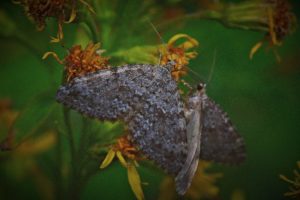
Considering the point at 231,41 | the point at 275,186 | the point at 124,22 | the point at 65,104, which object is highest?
the point at 124,22

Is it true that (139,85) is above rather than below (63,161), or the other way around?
above

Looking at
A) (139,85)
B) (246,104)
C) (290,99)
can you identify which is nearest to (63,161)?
(139,85)

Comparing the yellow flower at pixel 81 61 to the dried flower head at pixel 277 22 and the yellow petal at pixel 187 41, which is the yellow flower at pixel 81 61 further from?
the dried flower head at pixel 277 22

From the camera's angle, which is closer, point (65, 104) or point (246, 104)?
point (65, 104)

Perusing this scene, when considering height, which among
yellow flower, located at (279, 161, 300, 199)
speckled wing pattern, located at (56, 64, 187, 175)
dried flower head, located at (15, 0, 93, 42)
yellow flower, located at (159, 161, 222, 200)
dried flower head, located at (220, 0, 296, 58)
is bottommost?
yellow flower, located at (279, 161, 300, 199)

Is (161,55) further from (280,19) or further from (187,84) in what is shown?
(280,19)

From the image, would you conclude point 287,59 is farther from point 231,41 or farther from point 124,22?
point 124,22

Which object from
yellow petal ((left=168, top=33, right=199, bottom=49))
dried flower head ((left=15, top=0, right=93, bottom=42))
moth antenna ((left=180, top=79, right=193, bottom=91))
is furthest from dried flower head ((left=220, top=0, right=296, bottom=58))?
dried flower head ((left=15, top=0, right=93, bottom=42))

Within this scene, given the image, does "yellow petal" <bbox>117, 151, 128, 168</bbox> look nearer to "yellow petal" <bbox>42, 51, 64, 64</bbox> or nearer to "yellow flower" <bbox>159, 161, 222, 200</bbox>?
"yellow flower" <bbox>159, 161, 222, 200</bbox>
